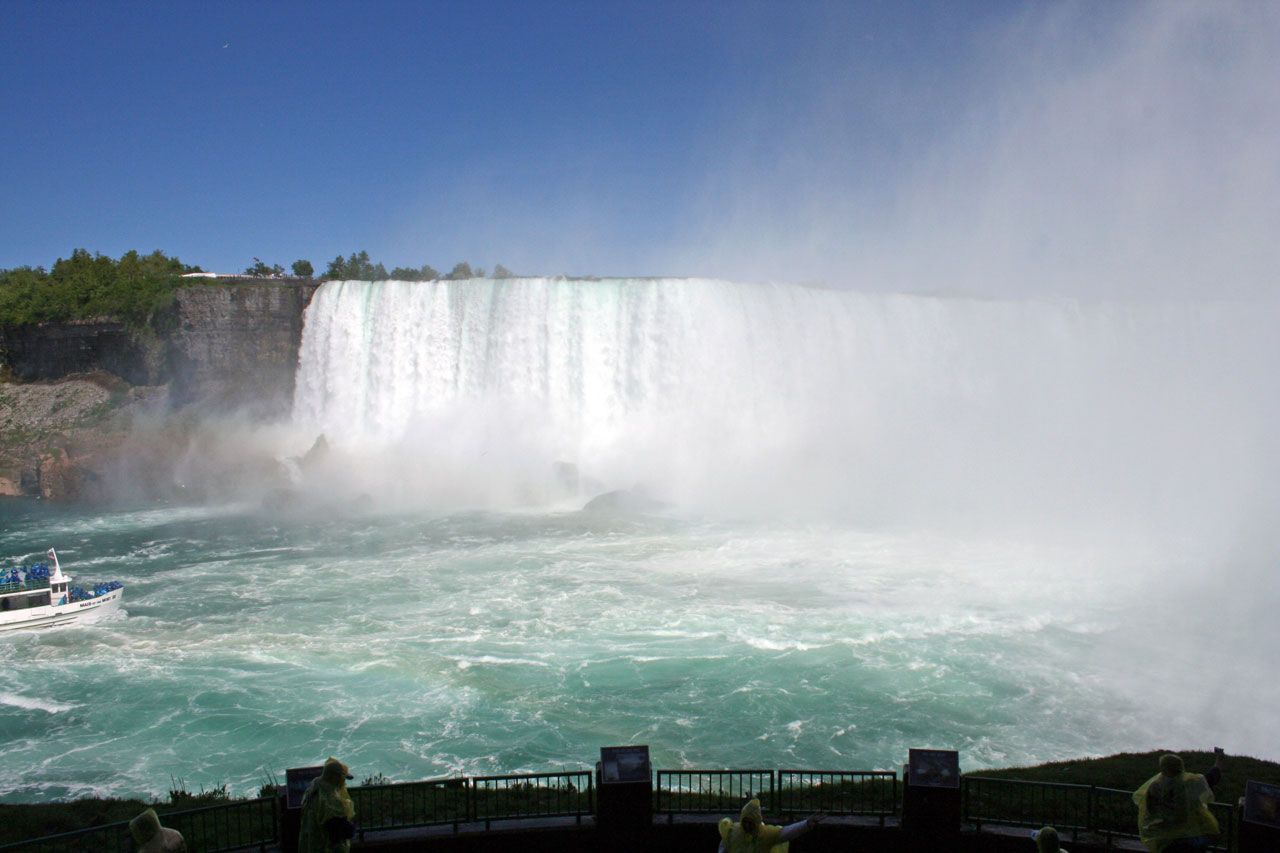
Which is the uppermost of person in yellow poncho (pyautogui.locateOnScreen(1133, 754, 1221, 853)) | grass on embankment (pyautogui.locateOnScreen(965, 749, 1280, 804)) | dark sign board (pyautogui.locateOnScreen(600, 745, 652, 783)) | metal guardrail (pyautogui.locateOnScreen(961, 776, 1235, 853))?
person in yellow poncho (pyautogui.locateOnScreen(1133, 754, 1221, 853))

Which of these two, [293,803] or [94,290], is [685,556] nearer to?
[293,803]

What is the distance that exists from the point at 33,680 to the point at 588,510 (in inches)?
657

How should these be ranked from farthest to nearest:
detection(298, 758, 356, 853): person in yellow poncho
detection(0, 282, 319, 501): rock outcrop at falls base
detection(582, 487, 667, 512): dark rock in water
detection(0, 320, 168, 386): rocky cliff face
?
1. detection(0, 320, 168, 386): rocky cliff face
2. detection(0, 282, 319, 501): rock outcrop at falls base
3. detection(582, 487, 667, 512): dark rock in water
4. detection(298, 758, 356, 853): person in yellow poncho

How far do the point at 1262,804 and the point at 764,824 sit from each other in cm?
322

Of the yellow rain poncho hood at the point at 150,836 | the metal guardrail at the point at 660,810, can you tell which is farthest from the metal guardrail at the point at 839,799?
the yellow rain poncho hood at the point at 150,836

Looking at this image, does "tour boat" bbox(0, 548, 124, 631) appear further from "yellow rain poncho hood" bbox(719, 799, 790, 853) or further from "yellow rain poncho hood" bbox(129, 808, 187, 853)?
"yellow rain poncho hood" bbox(719, 799, 790, 853)

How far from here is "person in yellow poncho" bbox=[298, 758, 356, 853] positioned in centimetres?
462

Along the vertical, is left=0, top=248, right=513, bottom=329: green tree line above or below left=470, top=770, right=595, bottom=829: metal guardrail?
above

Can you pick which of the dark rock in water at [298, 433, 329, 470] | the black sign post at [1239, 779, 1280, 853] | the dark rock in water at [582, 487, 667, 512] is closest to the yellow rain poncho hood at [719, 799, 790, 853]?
the black sign post at [1239, 779, 1280, 853]

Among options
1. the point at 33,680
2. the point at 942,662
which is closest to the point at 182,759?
the point at 33,680

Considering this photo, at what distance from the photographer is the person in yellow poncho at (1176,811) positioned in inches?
192

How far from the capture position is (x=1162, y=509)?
26250 mm

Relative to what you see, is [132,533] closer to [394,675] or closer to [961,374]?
[394,675]

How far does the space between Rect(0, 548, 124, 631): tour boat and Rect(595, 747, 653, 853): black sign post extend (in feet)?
46.1
